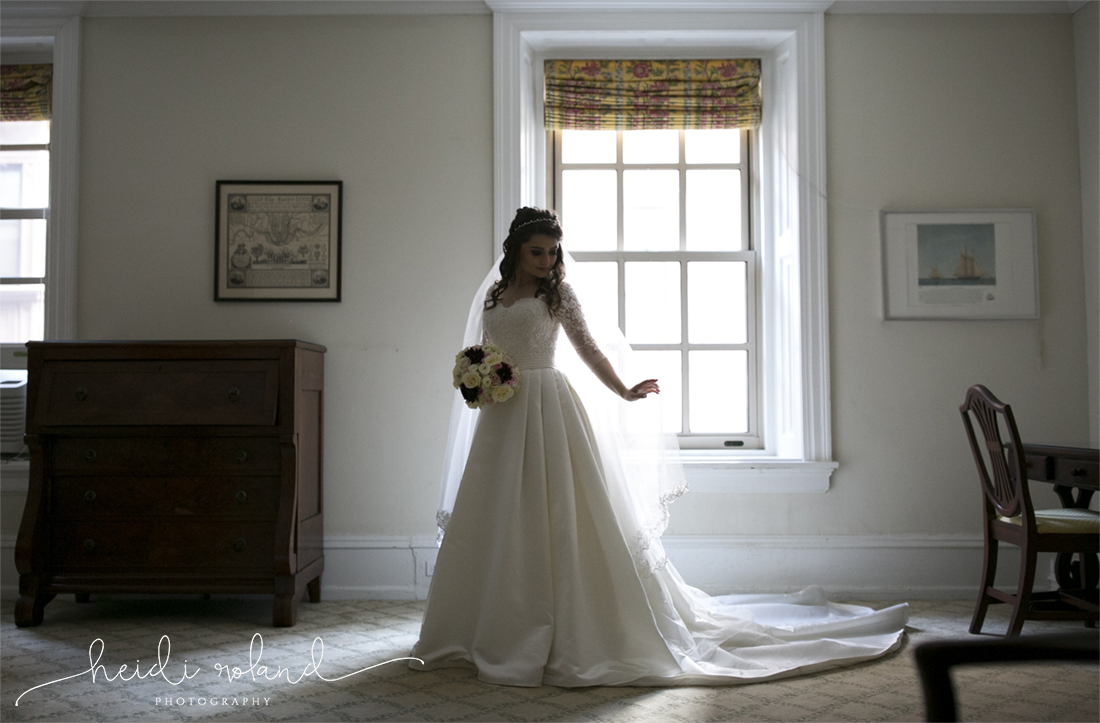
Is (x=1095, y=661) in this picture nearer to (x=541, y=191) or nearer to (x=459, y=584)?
(x=459, y=584)

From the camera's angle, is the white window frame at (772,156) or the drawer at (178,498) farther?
the white window frame at (772,156)

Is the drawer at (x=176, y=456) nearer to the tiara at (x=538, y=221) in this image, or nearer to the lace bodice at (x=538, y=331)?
the lace bodice at (x=538, y=331)

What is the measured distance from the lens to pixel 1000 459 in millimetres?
3180

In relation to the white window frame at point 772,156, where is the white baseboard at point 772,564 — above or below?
below

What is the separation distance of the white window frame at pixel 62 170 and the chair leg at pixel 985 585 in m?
4.58

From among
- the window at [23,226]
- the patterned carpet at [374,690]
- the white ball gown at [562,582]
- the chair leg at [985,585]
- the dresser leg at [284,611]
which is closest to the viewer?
the patterned carpet at [374,690]

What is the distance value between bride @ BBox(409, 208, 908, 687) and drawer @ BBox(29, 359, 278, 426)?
100cm

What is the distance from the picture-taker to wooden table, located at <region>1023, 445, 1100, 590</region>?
3014mm

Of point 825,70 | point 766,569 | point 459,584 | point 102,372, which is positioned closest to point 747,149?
point 825,70

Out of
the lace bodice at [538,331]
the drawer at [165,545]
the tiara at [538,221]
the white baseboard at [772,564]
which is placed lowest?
the white baseboard at [772,564]

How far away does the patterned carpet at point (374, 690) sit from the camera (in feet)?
7.75

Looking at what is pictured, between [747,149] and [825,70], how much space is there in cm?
57

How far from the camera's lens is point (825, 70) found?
4043 mm

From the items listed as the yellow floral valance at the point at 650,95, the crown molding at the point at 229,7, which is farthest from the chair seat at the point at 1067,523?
the crown molding at the point at 229,7
